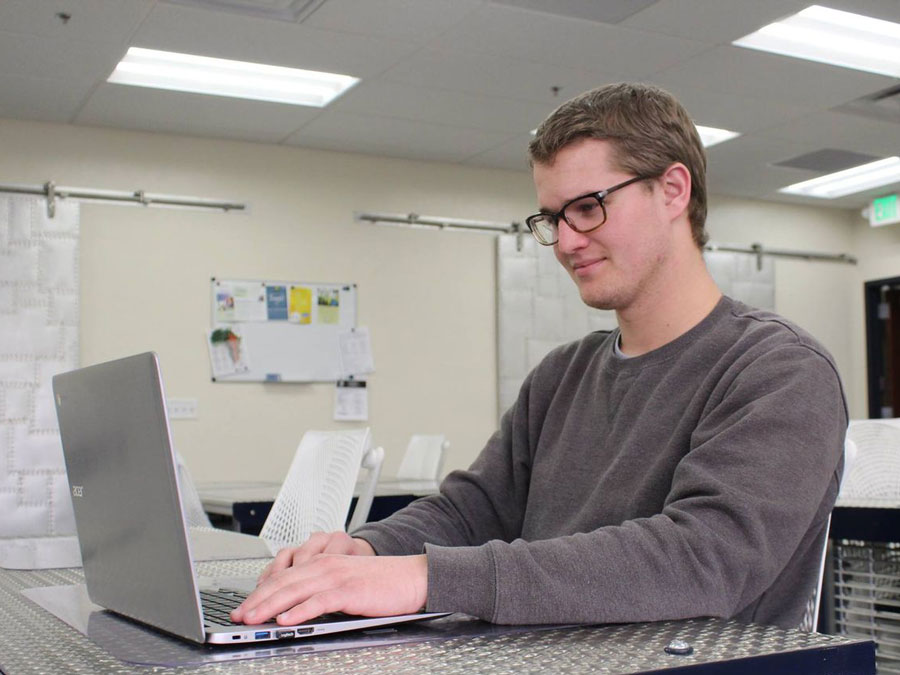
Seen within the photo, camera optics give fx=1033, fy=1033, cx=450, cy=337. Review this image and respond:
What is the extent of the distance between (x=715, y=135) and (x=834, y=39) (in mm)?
1382

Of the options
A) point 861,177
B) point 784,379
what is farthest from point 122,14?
point 861,177

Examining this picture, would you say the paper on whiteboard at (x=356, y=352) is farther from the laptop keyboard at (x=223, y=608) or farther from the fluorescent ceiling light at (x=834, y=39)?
the laptop keyboard at (x=223, y=608)

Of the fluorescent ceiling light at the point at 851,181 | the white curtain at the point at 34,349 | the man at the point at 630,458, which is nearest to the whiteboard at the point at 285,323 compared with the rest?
the white curtain at the point at 34,349

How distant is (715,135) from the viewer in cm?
585

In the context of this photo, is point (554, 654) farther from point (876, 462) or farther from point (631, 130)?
point (876, 462)

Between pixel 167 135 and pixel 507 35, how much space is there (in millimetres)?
2302

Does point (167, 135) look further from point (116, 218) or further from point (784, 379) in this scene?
point (784, 379)

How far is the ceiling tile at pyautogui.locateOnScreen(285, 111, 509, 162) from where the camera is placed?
5.54 m

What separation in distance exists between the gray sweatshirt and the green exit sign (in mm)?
6565

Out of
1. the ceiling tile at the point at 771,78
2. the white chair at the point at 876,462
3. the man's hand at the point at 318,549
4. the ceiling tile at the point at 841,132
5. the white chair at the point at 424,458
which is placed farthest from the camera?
the ceiling tile at the point at 841,132

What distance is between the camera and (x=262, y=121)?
550cm

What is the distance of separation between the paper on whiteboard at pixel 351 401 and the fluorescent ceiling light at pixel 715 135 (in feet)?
7.92

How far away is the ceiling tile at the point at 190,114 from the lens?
16.6ft

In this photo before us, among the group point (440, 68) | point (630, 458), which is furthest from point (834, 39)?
point (630, 458)
